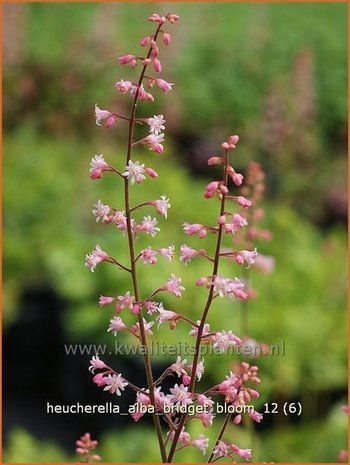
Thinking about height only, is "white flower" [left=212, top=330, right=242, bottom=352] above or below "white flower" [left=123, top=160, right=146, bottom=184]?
below

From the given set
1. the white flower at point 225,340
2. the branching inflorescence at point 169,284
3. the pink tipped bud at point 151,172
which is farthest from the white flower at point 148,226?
the white flower at point 225,340

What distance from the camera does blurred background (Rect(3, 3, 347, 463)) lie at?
4.71 meters

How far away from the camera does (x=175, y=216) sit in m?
6.30

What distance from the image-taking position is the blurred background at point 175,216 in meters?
4.71

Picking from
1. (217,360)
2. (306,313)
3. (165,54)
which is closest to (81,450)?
(217,360)

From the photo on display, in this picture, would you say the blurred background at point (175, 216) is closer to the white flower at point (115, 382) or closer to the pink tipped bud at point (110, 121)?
the white flower at point (115, 382)

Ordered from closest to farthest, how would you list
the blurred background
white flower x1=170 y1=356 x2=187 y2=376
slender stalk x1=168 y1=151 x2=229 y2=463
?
slender stalk x1=168 y1=151 x2=229 y2=463, white flower x1=170 y1=356 x2=187 y2=376, the blurred background

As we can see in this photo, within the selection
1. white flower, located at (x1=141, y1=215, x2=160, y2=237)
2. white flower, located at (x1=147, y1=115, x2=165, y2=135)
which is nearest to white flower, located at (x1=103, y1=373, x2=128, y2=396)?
white flower, located at (x1=141, y1=215, x2=160, y2=237)

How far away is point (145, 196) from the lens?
6.43m

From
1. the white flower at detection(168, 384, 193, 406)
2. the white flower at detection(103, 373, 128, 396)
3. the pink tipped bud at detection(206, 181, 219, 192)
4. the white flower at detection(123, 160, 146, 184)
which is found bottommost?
the white flower at detection(168, 384, 193, 406)

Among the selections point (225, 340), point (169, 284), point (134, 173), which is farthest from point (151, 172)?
point (225, 340)

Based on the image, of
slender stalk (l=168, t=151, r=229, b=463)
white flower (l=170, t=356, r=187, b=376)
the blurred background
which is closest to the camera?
slender stalk (l=168, t=151, r=229, b=463)

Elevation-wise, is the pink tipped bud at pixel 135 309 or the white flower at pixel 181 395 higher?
the pink tipped bud at pixel 135 309

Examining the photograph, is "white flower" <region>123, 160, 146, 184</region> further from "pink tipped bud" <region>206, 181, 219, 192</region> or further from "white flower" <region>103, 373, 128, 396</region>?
"white flower" <region>103, 373, 128, 396</region>
